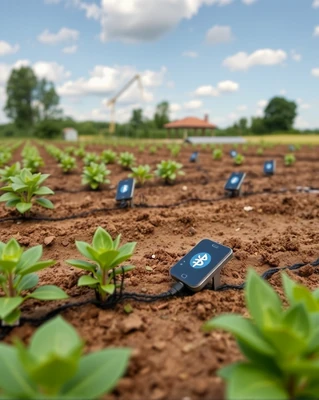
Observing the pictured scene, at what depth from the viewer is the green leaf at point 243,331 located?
1.09 m

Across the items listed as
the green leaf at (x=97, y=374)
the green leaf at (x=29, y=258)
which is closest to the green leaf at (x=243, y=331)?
the green leaf at (x=97, y=374)

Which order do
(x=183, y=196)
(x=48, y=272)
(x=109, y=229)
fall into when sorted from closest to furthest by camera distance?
(x=48, y=272) < (x=109, y=229) < (x=183, y=196)

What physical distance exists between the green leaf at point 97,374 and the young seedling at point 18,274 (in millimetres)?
640

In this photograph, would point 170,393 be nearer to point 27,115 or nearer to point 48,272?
point 48,272

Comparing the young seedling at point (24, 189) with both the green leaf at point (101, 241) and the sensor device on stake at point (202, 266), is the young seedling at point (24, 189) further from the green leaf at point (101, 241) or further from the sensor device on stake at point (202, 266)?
the sensor device on stake at point (202, 266)

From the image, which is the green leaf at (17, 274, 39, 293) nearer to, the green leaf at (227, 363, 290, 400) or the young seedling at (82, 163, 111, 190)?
the green leaf at (227, 363, 290, 400)

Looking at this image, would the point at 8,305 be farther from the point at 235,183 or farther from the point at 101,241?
the point at 235,183

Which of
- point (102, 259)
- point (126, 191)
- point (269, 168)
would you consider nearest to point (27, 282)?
point (102, 259)

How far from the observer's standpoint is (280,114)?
66750mm

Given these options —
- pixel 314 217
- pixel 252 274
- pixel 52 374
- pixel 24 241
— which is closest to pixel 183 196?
pixel 314 217

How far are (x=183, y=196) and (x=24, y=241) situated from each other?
2615mm

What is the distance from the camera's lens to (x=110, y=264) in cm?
189

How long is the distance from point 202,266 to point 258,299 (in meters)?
0.85

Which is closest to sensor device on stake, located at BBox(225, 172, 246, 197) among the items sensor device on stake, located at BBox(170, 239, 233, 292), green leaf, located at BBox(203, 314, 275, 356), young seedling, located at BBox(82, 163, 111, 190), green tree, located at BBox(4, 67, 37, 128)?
young seedling, located at BBox(82, 163, 111, 190)
